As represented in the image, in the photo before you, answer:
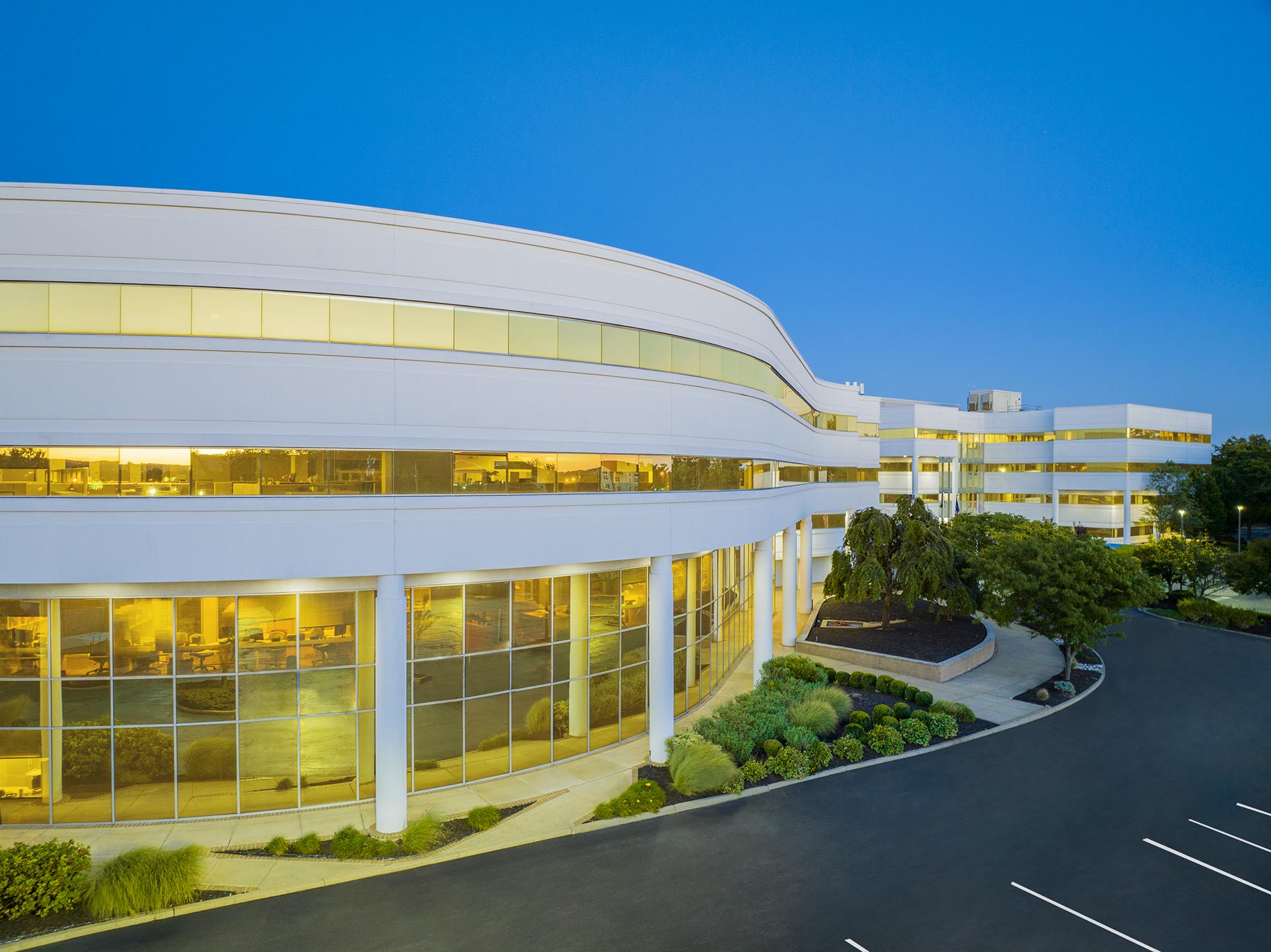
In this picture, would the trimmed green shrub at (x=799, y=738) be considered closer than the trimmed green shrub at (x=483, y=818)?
No

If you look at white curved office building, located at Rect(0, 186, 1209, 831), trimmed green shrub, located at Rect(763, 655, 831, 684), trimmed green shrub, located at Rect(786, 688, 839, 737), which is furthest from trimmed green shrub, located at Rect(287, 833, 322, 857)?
trimmed green shrub, located at Rect(763, 655, 831, 684)

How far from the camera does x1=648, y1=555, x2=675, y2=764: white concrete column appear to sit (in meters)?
19.0

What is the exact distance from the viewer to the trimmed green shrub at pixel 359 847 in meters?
14.1

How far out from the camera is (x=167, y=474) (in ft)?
46.2

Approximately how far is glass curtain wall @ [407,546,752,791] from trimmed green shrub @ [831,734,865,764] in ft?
17.3

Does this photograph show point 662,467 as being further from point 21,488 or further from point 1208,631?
point 1208,631

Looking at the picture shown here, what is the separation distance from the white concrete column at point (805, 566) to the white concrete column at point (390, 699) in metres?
25.3

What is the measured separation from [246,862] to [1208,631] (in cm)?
4082

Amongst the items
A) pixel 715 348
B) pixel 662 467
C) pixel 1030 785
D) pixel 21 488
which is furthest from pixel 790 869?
pixel 21 488

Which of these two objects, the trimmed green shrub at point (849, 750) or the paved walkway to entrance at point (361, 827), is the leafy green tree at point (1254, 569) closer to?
the trimmed green shrub at point (849, 750)

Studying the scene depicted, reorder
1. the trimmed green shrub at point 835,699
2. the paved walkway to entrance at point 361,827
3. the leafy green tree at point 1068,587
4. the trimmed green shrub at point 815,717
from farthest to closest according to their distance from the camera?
the leafy green tree at point 1068,587, the trimmed green shrub at point 835,699, the trimmed green shrub at point 815,717, the paved walkway to entrance at point 361,827

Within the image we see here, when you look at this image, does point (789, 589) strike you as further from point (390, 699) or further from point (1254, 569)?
point (1254, 569)

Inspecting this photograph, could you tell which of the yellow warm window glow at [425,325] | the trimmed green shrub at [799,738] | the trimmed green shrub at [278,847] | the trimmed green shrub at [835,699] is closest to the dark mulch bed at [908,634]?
the trimmed green shrub at [835,699]

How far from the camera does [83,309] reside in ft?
45.6
